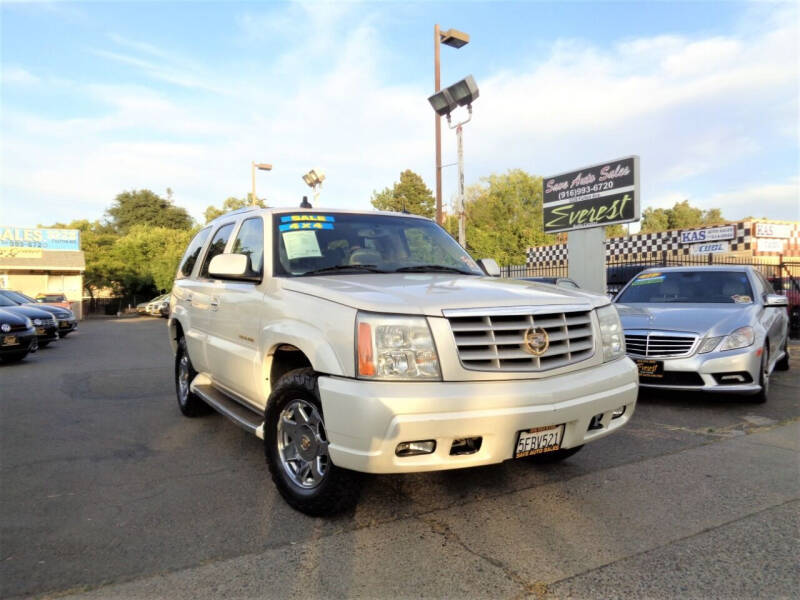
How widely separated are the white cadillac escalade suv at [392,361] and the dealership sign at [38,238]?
123 ft

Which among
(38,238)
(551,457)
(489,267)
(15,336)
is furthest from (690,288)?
(38,238)

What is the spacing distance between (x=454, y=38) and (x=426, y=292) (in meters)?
12.2

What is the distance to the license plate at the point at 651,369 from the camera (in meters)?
6.05

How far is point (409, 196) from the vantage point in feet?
190

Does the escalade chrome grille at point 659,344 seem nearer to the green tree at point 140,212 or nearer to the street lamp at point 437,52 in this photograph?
the street lamp at point 437,52

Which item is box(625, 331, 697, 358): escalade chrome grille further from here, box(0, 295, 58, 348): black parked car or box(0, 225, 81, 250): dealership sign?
box(0, 225, 81, 250): dealership sign

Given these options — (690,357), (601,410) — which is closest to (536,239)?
(690,357)

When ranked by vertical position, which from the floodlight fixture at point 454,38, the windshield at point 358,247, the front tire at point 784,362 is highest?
the floodlight fixture at point 454,38

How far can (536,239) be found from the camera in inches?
1687

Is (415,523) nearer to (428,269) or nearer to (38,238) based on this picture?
(428,269)

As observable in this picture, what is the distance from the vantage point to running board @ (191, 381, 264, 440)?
377cm

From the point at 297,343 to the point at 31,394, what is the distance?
5.79 metres

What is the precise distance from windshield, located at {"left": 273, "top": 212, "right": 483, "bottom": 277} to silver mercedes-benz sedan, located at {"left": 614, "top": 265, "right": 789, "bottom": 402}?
2.70 m

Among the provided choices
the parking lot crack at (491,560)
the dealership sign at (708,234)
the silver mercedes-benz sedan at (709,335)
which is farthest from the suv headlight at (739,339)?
the dealership sign at (708,234)
